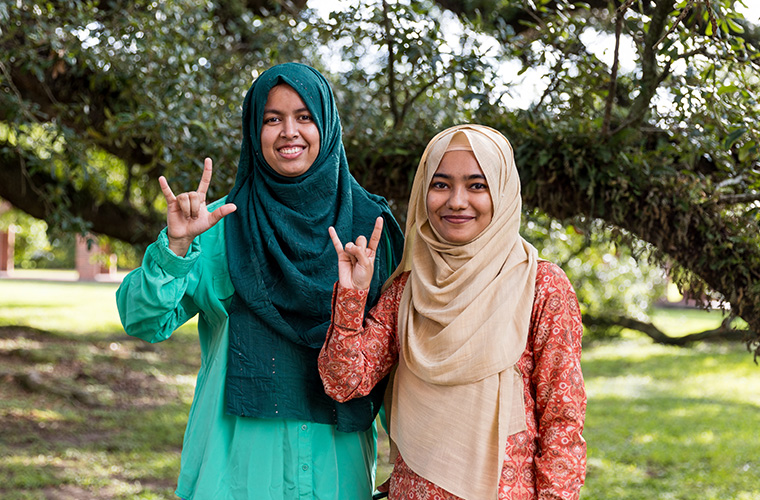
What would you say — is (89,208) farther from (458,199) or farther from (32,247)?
(32,247)

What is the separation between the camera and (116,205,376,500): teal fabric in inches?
79.2

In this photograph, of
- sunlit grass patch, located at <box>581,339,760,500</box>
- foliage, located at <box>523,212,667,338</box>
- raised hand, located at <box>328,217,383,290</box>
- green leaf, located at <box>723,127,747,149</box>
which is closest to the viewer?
raised hand, located at <box>328,217,383,290</box>

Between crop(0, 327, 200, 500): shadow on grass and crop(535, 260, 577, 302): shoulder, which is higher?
crop(535, 260, 577, 302): shoulder

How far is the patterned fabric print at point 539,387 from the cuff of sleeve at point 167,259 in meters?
0.43

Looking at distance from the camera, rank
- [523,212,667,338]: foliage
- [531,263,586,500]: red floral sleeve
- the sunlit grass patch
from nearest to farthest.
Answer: [531,263,586,500]: red floral sleeve, [523,212,667,338]: foliage, the sunlit grass patch

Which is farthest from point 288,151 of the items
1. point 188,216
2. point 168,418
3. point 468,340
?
point 168,418

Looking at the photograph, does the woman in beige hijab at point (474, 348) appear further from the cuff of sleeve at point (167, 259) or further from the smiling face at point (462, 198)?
the cuff of sleeve at point (167, 259)

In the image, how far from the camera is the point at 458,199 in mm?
1952

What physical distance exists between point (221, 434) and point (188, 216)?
2.16 ft

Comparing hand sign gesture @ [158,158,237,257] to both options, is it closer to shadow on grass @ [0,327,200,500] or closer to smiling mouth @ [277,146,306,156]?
smiling mouth @ [277,146,306,156]

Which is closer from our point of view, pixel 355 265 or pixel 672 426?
pixel 355 265

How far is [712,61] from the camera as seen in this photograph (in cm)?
291

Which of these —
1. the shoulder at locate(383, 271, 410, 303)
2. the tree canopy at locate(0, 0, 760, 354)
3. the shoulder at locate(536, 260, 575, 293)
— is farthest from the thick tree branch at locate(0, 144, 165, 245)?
the shoulder at locate(536, 260, 575, 293)

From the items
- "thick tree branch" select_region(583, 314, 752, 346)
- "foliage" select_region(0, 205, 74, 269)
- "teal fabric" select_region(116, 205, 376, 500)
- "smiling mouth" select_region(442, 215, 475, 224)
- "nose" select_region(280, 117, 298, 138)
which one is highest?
"nose" select_region(280, 117, 298, 138)
